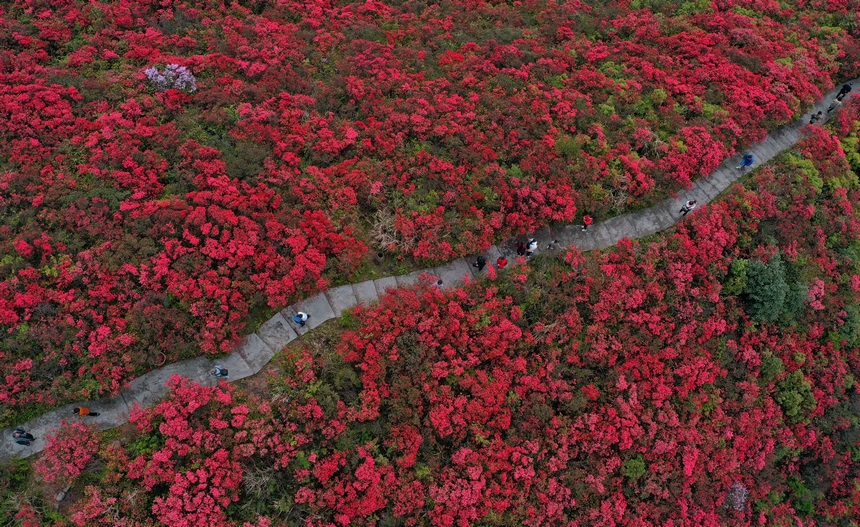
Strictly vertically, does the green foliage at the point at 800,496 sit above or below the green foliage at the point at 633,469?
below

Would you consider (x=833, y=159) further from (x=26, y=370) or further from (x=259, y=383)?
(x=26, y=370)

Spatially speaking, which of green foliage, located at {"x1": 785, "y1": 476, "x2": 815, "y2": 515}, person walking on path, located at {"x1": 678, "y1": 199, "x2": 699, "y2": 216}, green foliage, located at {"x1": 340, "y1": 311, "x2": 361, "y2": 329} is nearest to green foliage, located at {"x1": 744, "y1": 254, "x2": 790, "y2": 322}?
person walking on path, located at {"x1": 678, "y1": 199, "x2": 699, "y2": 216}

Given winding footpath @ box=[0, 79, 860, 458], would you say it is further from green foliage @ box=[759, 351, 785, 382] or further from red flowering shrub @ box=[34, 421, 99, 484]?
green foliage @ box=[759, 351, 785, 382]

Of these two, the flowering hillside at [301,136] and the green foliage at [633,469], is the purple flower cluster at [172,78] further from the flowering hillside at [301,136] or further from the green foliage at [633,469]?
the green foliage at [633,469]

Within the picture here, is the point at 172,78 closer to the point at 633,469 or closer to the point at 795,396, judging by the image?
the point at 633,469

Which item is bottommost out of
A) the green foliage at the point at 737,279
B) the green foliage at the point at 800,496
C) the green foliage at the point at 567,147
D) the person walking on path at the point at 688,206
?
the green foliage at the point at 800,496

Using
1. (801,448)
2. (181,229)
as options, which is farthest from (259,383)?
(801,448)

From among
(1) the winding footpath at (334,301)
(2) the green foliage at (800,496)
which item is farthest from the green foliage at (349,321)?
(2) the green foliage at (800,496)
